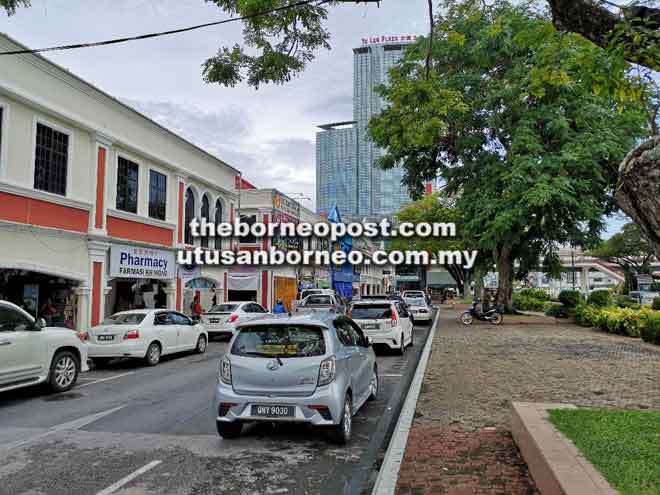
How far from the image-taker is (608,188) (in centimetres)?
2478

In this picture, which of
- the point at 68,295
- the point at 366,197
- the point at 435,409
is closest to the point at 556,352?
the point at 435,409

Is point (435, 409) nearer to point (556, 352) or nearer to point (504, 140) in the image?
point (556, 352)

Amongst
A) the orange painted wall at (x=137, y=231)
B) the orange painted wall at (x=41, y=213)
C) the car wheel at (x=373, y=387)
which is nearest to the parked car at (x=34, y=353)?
the car wheel at (x=373, y=387)

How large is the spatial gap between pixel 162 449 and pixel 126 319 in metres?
8.08

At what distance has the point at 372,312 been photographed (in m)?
15.4

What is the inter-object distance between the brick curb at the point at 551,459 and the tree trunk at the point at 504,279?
24398mm

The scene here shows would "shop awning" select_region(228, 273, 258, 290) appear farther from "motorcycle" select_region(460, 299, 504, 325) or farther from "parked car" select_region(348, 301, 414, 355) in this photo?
"parked car" select_region(348, 301, 414, 355)

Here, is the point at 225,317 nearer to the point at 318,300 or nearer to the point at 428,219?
the point at 318,300

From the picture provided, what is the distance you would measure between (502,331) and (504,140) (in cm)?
934

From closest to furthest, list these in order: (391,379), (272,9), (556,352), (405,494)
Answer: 1. (405,494)
2. (272,9)
3. (391,379)
4. (556,352)

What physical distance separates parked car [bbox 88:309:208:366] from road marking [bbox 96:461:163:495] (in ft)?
25.2

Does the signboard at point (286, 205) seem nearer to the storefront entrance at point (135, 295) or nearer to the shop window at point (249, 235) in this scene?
the shop window at point (249, 235)

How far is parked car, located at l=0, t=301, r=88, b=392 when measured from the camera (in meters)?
8.75

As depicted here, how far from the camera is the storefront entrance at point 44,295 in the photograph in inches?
673
